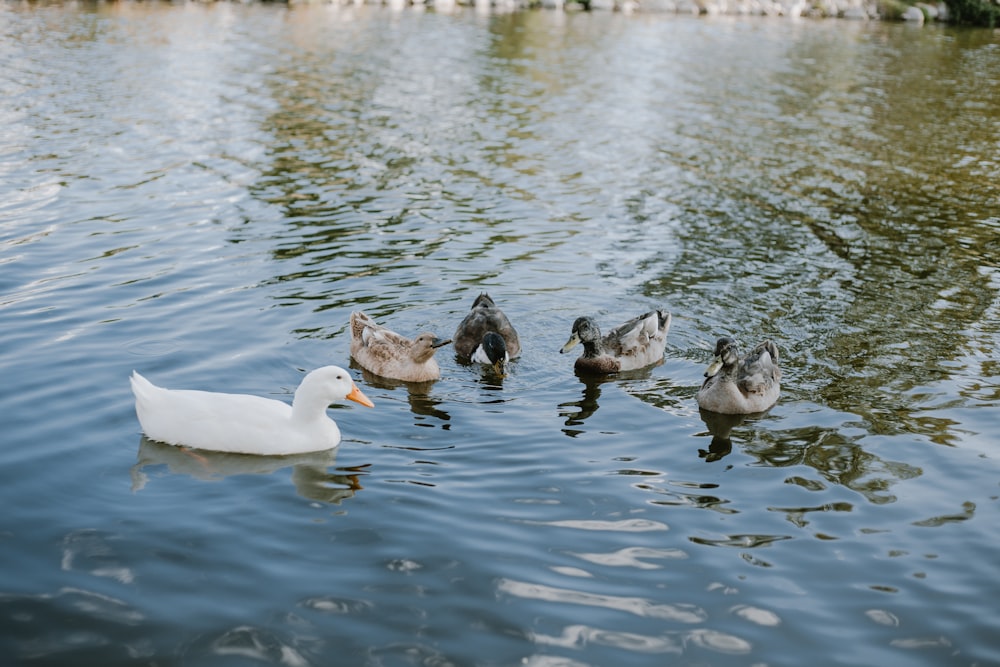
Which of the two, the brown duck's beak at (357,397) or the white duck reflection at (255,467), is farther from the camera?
the brown duck's beak at (357,397)

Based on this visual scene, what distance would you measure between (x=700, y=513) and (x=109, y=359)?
21.4ft

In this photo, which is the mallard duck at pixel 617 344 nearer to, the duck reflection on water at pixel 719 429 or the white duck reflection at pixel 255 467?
the duck reflection on water at pixel 719 429

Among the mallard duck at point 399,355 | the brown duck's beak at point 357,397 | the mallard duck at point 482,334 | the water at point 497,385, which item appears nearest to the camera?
the water at point 497,385

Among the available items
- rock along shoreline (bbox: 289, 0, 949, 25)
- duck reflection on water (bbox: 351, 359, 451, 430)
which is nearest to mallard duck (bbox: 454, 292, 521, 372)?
duck reflection on water (bbox: 351, 359, 451, 430)

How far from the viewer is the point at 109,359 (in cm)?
1163

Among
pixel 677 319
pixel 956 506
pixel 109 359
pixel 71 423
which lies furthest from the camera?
pixel 677 319

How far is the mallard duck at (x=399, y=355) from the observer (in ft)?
38.1

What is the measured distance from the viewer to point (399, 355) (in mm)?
11758

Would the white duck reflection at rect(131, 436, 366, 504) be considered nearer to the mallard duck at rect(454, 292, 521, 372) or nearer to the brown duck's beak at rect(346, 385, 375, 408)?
the brown duck's beak at rect(346, 385, 375, 408)

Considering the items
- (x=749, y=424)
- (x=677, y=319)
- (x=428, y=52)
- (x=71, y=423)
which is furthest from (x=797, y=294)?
(x=428, y=52)

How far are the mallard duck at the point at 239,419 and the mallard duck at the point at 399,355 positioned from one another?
205 cm

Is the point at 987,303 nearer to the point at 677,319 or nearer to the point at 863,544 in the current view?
the point at 677,319

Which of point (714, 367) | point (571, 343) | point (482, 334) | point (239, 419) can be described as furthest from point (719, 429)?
point (239, 419)

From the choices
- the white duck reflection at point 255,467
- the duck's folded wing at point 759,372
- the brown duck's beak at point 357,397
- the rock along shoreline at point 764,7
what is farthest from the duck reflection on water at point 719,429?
the rock along shoreline at point 764,7
